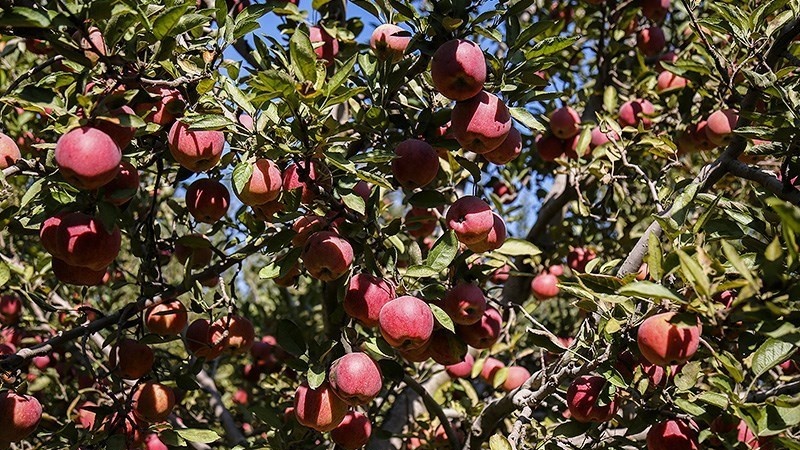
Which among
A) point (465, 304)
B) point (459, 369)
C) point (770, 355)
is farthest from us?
point (459, 369)

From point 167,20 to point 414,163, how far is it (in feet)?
2.46

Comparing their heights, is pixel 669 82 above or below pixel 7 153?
below

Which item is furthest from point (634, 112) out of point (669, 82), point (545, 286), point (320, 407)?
point (320, 407)

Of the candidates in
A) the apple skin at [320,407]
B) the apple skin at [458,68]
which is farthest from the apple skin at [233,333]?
the apple skin at [458,68]

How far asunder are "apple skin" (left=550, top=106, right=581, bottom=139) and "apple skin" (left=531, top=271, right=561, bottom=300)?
2.26 ft

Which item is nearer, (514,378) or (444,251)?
(444,251)

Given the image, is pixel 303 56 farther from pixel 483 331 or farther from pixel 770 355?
pixel 770 355

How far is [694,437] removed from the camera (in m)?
1.77

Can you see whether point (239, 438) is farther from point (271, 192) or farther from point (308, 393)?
point (271, 192)

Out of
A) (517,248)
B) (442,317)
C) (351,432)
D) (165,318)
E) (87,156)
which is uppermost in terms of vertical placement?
(87,156)

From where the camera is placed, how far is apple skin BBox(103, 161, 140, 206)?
1.81 meters

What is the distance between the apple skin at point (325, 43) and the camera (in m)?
2.76

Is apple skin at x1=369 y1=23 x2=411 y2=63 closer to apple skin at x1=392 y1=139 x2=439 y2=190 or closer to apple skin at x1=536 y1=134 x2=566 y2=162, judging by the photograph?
apple skin at x1=392 y1=139 x2=439 y2=190

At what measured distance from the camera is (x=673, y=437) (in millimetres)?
1765
